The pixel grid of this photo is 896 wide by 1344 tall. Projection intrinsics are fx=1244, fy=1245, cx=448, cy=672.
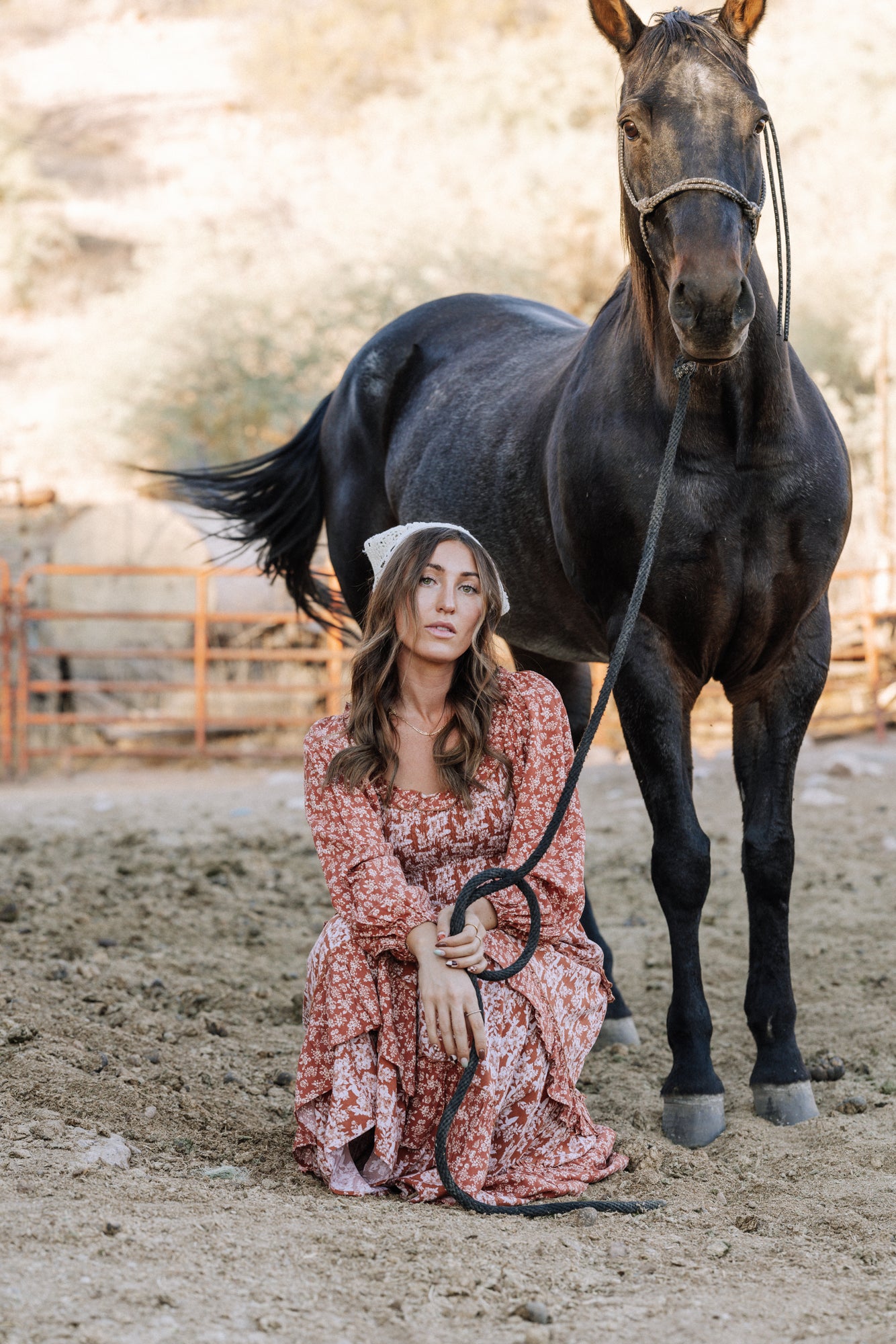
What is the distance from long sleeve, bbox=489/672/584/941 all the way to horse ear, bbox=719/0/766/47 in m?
1.53

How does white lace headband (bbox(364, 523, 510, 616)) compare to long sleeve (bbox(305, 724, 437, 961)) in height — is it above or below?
above

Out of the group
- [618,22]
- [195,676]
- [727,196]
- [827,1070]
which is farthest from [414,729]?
[195,676]

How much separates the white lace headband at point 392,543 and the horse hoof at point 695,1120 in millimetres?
1193

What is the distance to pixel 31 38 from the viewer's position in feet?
115

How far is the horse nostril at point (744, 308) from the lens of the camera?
2436 millimetres

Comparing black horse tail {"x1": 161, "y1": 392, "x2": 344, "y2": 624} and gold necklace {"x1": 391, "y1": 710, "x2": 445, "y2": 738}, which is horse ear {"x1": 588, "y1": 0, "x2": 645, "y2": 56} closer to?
gold necklace {"x1": 391, "y1": 710, "x2": 445, "y2": 738}

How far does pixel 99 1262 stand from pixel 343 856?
876 millimetres

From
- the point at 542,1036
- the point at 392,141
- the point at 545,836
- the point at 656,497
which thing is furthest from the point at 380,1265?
the point at 392,141

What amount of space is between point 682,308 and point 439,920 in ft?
4.25

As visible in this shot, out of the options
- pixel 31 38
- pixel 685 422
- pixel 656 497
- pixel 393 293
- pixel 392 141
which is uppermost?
pixel 31 38

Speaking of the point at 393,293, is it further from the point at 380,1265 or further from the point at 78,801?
the point at 380,1265

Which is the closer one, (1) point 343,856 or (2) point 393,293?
(1) point 343,856

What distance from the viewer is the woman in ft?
7.99

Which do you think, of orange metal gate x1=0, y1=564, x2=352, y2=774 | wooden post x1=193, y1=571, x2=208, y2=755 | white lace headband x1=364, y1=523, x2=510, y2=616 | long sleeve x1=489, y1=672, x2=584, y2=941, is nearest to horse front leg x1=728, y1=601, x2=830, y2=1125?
long sleeve x1=489, y1=672, x2=584, y2=941
